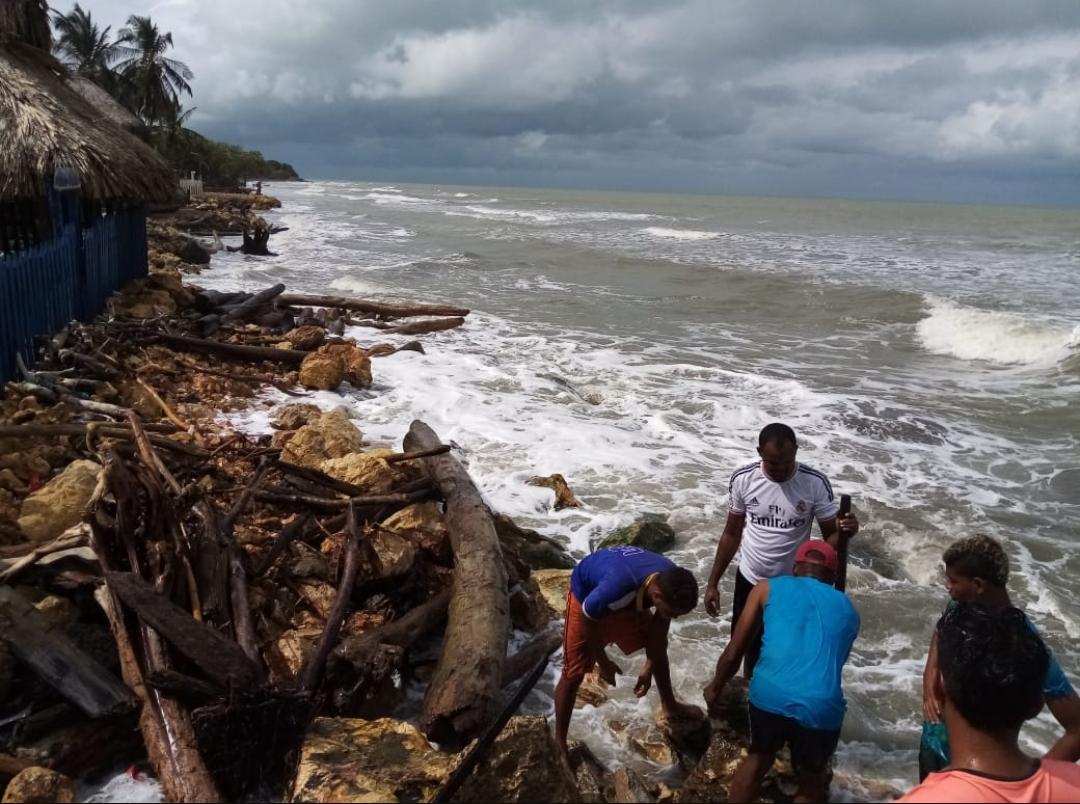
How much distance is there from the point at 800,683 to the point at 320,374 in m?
7.47

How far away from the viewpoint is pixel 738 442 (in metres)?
8.87

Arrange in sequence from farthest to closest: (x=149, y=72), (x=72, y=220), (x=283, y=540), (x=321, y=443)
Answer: (x=149, y=72) → (x=72, y=220) → (x=321, y=443) → (x=283, y=540)

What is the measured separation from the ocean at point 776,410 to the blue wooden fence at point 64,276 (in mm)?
2304

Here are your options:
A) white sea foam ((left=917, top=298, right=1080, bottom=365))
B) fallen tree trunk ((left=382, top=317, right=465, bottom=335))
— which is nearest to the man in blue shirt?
fallen tree trunk ((left=382, top=317, right=465, bottom=335))

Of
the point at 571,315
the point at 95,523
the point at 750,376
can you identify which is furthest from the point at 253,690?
the point at 571,315

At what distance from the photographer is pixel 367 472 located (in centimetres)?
604

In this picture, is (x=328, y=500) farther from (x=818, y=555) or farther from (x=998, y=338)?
(x=998, y=338)

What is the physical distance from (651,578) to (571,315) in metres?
Result: 13.8

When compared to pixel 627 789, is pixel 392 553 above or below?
above

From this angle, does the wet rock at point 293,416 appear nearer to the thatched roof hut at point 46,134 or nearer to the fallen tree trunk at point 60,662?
the fallen tree trunk at point 60,662

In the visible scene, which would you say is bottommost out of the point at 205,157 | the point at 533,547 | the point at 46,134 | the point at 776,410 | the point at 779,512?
the point at 533,547

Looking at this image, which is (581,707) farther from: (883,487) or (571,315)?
(571,315)

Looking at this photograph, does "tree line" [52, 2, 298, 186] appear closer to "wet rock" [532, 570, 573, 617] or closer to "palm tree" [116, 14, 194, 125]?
"palm tree" [116, 14, 194, 125]

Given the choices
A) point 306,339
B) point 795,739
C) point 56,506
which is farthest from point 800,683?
point 306,339
